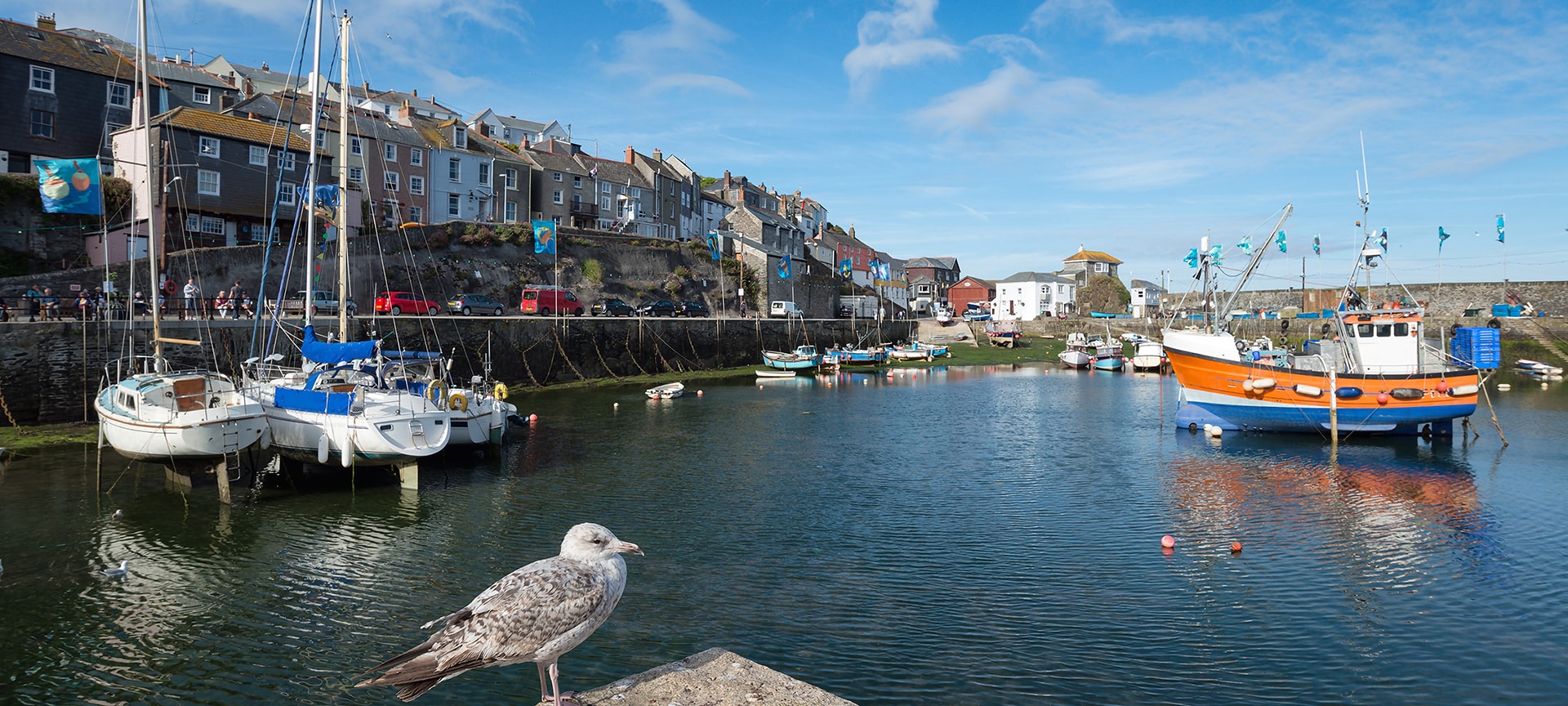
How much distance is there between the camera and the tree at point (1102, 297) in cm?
11269

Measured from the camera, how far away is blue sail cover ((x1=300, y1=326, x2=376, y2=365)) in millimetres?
22031

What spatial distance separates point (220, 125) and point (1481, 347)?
196 feet

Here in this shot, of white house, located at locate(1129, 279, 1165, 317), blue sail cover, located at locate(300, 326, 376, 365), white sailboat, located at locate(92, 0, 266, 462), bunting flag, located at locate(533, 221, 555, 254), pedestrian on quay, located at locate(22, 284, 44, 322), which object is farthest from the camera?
white house, located at locate(1129, 279, 1165, 317)

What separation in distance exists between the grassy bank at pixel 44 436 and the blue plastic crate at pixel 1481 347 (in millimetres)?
45344

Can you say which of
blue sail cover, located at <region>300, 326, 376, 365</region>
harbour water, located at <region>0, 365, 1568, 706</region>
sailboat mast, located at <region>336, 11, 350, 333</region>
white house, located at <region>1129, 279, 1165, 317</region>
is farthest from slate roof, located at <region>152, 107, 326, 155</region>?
white house, located at <region>1129, 279, 1165, 317</region>

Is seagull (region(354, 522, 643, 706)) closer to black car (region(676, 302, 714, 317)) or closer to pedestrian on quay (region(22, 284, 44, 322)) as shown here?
pedestrian on quay (region(22, 284, 44, 322))

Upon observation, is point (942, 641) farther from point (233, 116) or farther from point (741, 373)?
point (233, 116)

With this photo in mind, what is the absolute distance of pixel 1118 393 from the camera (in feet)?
155

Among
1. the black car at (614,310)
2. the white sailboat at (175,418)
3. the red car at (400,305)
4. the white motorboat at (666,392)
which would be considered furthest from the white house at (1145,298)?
the white sailboat at (175,418)

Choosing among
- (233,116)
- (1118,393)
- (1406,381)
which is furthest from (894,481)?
(233,116)

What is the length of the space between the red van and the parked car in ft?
6.63

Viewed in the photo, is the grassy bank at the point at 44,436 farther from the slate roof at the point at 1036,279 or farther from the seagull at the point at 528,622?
the slate roof at the point at 1036,279

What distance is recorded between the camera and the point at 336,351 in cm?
2225

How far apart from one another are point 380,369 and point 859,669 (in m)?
18.0
